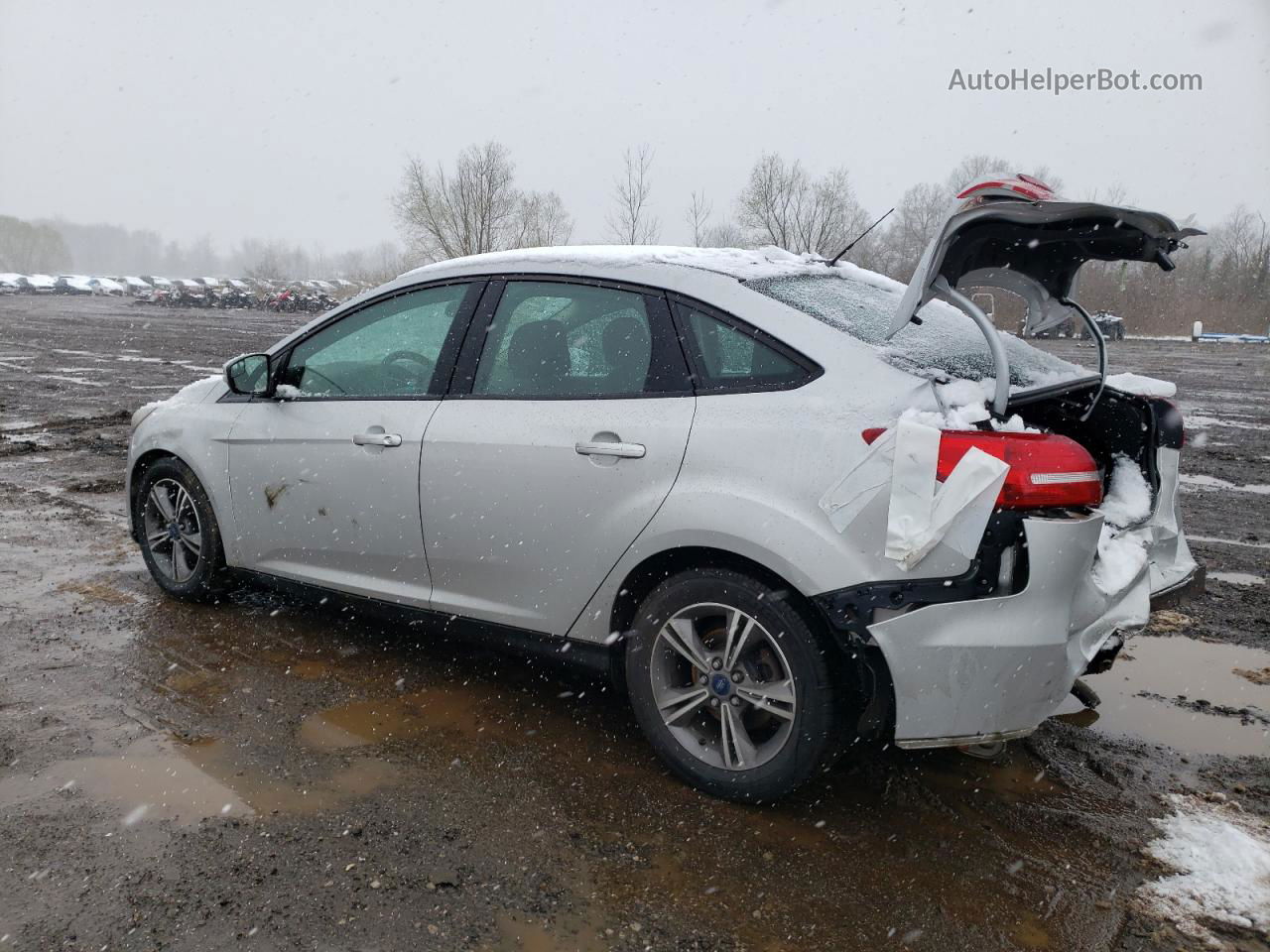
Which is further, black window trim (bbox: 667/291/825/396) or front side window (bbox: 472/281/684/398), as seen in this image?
front side window (bbox: 472/281/684/398)

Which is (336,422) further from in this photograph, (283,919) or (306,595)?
(283,919)

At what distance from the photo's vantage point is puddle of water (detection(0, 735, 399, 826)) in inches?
120

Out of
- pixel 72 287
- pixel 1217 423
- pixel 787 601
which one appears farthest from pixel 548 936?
pixel 72 287

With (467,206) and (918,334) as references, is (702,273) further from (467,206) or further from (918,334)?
(467,206)

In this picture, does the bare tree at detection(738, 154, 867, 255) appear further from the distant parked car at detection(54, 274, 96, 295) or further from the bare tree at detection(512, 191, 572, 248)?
the distant parked car at detection(54, 274, 96, 295)

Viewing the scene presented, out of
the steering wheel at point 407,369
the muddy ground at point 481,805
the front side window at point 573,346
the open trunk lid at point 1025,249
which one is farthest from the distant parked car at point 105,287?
the open trunk lid at point 1025,249

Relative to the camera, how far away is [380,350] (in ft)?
13.7

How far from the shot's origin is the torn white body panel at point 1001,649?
2689mm

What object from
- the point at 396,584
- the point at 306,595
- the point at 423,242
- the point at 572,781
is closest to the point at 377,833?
the point at 572,781

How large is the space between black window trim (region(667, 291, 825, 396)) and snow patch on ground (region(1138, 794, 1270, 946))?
1.71 m

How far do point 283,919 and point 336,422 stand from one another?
2074 millimetres

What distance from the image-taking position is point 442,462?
3670mm

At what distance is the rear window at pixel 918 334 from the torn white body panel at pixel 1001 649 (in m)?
0.59

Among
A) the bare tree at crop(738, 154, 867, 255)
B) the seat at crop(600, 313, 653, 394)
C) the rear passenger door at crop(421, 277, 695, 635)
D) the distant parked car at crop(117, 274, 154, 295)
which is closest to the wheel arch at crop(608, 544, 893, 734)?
the rear passenger door at crop(421, 277, 695, 635)
